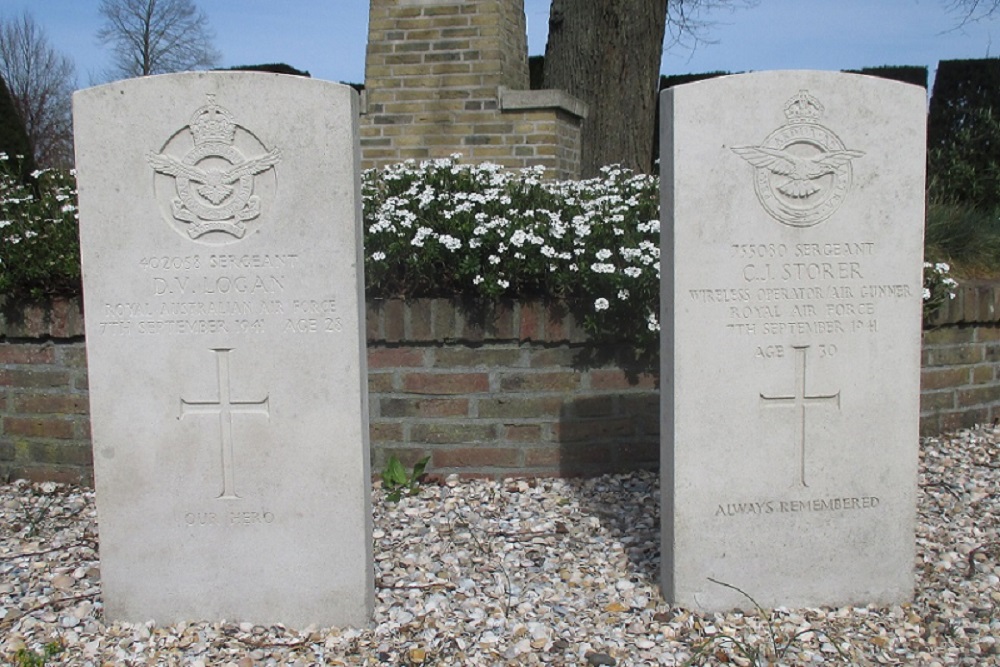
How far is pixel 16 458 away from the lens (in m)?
4.20

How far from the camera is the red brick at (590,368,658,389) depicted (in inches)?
157

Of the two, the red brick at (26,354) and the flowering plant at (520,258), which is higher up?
the flowering plant at (520,258)

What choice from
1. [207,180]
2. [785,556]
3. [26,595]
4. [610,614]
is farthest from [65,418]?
[785,556]

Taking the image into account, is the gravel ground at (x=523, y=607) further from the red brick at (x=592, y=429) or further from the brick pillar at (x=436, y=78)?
the brick pillar at (x=436, y=78)

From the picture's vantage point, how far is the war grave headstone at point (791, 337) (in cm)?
269

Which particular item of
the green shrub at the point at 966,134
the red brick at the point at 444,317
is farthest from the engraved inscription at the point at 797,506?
the green shrub at the point at 966,134

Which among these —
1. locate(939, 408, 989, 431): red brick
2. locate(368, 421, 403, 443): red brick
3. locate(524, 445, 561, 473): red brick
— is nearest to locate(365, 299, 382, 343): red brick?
locate(368, 421, 403, 443): red brick

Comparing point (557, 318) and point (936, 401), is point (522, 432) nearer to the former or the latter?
point (557, 318)

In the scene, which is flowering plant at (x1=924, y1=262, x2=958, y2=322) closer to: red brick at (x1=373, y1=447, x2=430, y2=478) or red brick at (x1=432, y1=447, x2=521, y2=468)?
red brick at (x1=432, y1=447, x2=521, y2=468)

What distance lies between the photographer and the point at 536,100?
7.16 metres

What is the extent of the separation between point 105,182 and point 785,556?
2.48m

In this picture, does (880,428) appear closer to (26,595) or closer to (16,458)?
(26,595)

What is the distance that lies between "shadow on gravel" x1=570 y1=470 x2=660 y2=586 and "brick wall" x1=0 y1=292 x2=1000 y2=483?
9 cm

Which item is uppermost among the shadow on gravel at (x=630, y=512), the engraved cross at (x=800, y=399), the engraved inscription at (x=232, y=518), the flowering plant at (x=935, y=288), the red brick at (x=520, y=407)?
the flowering plant at (x=935, y=288)
